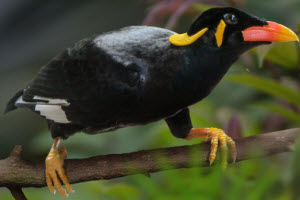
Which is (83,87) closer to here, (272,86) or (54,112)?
(54,112)

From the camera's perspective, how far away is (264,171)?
0.35 m

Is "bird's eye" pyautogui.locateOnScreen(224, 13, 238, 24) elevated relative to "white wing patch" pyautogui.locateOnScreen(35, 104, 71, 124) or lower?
elevated

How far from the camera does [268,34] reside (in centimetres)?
43

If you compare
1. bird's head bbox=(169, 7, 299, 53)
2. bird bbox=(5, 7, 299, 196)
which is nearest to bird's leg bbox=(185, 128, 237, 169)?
bird bbox=(5, 7, 299, 196)

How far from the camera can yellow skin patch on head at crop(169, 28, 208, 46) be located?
46 cm

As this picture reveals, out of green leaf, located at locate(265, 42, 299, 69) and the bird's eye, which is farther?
green leaf, located at locate(265, 42, 299, 69)

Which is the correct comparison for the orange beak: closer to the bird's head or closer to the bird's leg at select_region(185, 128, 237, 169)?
the bird's head

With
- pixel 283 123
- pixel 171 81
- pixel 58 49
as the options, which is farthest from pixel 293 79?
pixel 58 49

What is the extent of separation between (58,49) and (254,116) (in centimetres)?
66

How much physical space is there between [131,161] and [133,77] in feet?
0.26

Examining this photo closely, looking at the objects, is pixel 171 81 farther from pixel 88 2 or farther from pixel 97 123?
pixel 88 2

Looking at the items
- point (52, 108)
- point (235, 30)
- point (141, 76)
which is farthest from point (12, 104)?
point (235, 30)

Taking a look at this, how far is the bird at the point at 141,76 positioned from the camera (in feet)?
1.47

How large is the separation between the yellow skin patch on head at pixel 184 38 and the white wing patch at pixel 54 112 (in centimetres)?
14
